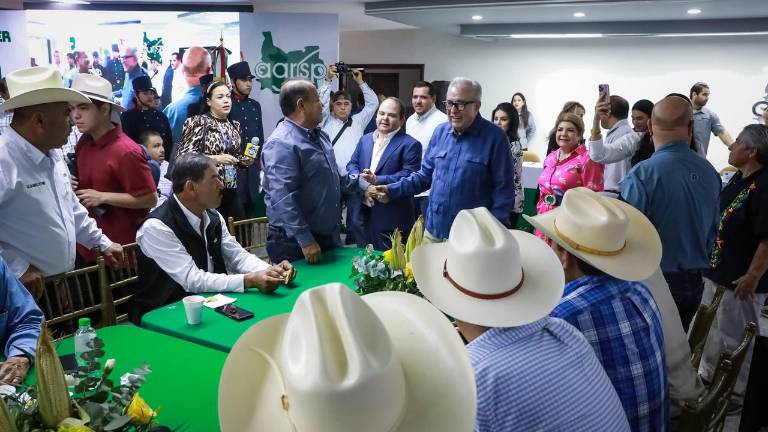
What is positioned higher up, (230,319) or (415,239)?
(415,239)

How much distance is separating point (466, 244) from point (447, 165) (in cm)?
218

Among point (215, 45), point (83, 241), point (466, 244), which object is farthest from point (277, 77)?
point (466, 244)

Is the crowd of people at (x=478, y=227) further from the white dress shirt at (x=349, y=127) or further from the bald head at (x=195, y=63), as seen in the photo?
the bald head at (x=195, y=63)

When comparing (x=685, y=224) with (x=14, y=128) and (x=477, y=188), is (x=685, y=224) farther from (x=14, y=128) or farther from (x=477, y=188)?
(x=14, y=128)

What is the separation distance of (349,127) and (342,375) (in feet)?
16.0

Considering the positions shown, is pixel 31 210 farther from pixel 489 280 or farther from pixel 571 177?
pixel 571 177

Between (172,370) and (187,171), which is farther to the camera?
(187,171)

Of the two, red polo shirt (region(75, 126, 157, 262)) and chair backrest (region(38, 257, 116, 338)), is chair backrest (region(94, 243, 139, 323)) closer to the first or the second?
chair backrest (region(38, 257, 116, 338))

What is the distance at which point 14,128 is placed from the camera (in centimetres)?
254

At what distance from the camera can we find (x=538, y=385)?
1.20m

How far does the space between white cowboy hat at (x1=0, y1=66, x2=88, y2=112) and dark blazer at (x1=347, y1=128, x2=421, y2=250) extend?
1.94 meters

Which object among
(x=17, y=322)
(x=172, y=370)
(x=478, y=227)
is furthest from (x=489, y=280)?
(x=17, y=322)

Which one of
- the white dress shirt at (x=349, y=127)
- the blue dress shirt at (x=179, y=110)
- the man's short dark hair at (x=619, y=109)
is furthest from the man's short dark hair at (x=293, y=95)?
the blue dress shirt at (x=179, y=110)

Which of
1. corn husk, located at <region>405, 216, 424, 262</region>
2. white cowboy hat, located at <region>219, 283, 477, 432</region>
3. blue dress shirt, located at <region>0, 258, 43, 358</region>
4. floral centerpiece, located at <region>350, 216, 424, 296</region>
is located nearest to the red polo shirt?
blue dress shirt, located at <region>0, 258, 43, 358</region>
